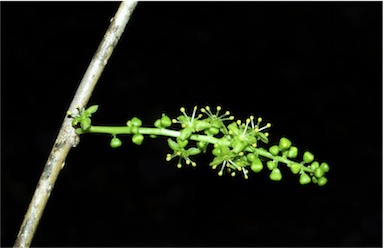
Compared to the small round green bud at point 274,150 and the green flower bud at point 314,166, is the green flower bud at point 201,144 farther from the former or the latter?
the green flower bud at point 314,166

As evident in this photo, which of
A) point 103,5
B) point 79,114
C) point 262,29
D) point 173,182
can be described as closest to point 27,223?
point 79,114

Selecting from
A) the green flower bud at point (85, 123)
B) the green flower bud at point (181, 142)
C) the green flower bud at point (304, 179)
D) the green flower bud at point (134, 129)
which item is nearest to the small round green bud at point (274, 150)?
the green flower bud at point (304, 179)

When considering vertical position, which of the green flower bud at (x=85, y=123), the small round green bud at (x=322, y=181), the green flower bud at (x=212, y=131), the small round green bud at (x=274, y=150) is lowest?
the small round green bud at (x=322, y=181)

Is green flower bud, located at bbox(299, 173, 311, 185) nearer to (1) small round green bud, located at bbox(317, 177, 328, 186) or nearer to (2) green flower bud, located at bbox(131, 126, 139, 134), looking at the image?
(1) small round green bud, located at bbox(317, 177, 328, 186)

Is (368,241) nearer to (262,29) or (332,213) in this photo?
(332,213)

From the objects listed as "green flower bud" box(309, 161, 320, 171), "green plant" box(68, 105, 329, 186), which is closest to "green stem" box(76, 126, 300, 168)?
"green plant" box(68, 105, 329, 186)

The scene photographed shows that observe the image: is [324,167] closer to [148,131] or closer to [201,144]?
[201,144]
